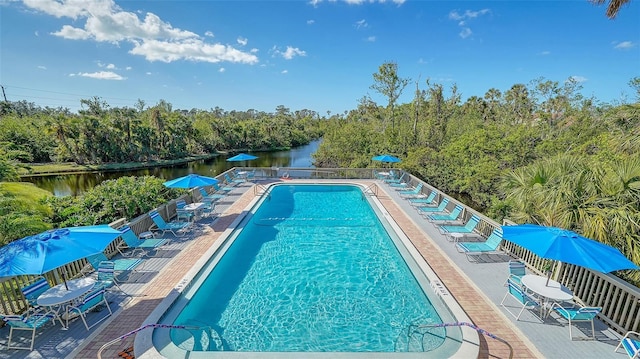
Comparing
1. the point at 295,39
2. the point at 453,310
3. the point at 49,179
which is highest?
the point at 295,39

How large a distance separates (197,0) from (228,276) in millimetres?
13507

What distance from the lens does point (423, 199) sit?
1327 cm

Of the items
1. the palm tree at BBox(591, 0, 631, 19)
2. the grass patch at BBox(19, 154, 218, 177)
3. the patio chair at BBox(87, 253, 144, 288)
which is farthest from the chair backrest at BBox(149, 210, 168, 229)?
the grass patch at BBox(19, 154, 218, 177)

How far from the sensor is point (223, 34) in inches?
741

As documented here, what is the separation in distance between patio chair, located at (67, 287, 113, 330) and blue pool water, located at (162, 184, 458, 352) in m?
1.38

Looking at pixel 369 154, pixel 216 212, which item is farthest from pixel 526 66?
pixel 216 212

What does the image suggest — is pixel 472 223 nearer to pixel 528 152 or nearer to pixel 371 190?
pixel 371 190

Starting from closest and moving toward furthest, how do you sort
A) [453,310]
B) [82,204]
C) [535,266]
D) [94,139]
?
[453,310]
[535,266]
[82,204]
[94,139]

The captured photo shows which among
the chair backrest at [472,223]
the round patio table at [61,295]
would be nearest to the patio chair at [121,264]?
the round patio table at [61,295]

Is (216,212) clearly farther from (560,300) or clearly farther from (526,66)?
(526,66)

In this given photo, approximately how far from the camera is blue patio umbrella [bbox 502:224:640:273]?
429 cm

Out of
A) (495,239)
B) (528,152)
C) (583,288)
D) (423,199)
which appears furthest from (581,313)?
(528,152)

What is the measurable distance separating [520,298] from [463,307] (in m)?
1.08

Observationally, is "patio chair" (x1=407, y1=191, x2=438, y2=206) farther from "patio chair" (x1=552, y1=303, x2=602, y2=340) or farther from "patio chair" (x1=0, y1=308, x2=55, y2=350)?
"patio chair" (x1=0, y1=308, x2=55, y2=350)
